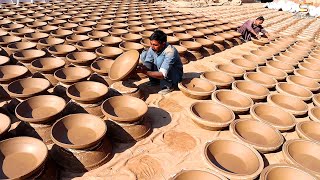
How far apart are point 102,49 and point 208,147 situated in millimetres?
3292

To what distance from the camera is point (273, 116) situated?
372 cm

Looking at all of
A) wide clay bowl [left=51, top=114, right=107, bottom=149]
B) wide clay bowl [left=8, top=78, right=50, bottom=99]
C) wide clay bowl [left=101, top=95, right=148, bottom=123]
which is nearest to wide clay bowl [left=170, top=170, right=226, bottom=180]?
wide clay bowl [left=51, top=114, right=107, bottom=149]

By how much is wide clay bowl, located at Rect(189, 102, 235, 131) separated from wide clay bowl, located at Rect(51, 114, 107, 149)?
4.19 feet

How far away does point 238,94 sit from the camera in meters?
4.08

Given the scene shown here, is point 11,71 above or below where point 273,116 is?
above

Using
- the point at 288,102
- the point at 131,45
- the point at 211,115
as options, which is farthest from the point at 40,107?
the point at 288,102

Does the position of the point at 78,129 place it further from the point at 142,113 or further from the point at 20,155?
the point at 142,113

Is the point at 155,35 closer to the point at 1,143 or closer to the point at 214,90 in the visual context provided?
the point at 214,90

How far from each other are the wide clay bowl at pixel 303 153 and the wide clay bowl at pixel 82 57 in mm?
3367

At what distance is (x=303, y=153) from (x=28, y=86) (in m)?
3.81

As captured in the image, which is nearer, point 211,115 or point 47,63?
point 211,115

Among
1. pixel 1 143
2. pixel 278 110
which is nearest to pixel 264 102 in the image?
pixel 278 110

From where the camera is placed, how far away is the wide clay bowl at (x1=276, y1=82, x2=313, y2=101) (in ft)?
13.9

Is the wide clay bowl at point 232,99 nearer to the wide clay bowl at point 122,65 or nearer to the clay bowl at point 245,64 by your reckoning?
the clay bowl at point 245,64
